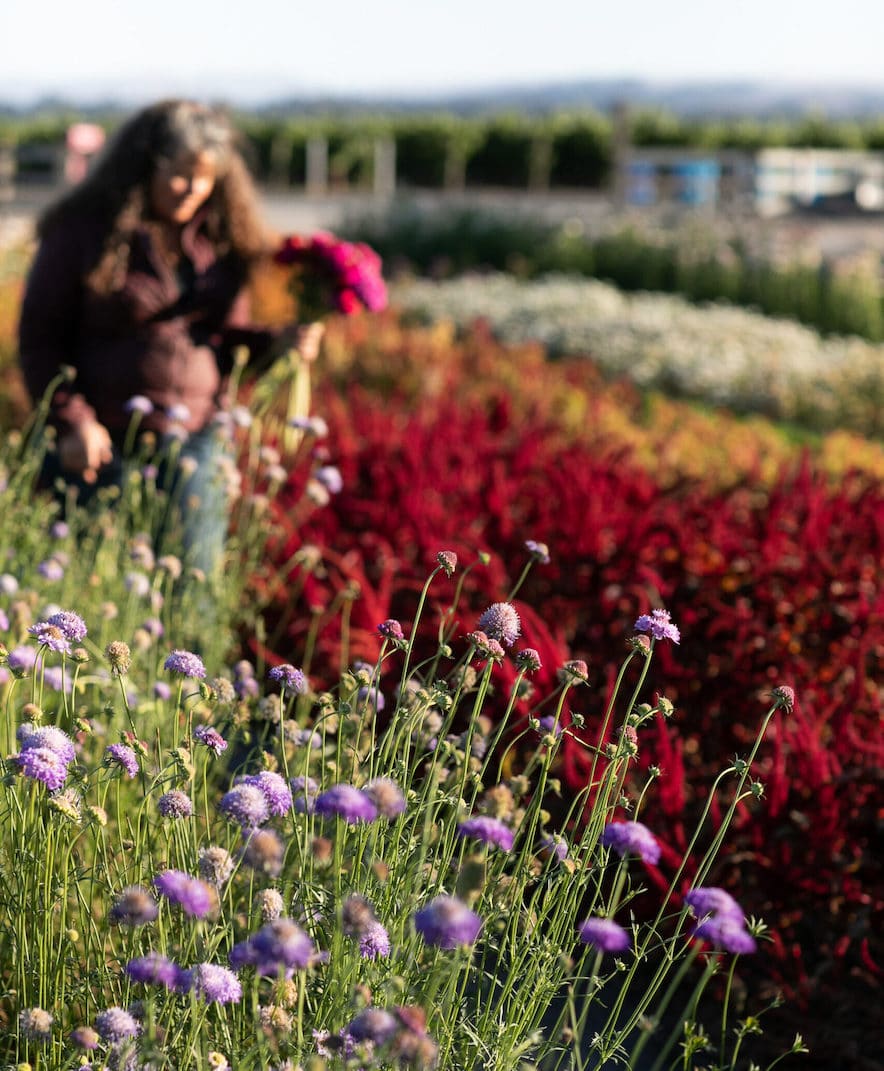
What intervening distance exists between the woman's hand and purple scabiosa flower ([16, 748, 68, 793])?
2306 millimetres

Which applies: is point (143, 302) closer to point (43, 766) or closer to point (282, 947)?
point (43, 766)

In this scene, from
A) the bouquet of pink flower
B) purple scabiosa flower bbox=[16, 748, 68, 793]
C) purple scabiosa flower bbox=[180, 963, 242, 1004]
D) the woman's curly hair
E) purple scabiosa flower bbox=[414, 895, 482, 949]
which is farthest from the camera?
the bouquet of pink flower

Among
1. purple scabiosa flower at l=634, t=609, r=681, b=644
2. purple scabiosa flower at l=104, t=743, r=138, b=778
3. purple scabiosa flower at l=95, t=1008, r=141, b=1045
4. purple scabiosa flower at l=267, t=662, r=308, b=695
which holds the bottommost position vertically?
purple scabiosa flower at l=95, t=1008, r=141, b=1045

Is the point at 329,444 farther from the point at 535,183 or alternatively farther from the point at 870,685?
the point at 535,183

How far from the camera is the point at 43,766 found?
1506mm

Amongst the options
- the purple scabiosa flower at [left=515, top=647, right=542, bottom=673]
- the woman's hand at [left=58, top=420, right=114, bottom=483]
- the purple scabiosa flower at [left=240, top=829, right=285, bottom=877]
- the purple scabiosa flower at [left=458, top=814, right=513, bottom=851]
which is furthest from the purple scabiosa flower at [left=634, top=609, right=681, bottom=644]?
the woman's hand at [left=58, top=420, right=114, bottom=483]

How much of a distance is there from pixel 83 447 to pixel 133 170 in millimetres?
869

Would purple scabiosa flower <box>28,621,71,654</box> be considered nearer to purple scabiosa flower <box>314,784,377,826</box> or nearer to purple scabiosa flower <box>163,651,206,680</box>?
purple scabiosa flower <box>163,651,206,680</box>

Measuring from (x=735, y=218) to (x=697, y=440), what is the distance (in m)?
11.1

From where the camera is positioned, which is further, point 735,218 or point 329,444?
point 735,218

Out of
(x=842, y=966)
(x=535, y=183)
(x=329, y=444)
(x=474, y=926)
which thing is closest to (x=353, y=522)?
(x=329, y=444)

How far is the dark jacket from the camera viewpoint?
391cm

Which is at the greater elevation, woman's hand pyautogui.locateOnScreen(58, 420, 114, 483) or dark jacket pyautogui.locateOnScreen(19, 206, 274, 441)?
dark jacket pyautogui.locateOnScreen(19, 206, 274, 441)

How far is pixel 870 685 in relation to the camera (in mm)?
3531
